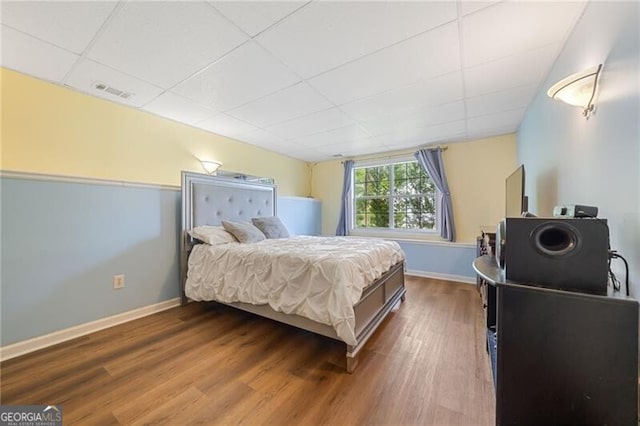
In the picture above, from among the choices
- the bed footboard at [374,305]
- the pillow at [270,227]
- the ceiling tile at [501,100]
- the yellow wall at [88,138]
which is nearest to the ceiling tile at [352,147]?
the ceiling tile at [501,100]

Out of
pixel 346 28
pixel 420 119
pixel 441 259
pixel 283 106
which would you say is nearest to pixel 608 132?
pixel 346 28

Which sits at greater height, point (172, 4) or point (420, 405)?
point (172, 4)

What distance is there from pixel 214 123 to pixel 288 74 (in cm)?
155

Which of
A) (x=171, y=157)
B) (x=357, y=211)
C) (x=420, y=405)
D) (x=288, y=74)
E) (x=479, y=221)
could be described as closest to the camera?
(x=420, y=405)

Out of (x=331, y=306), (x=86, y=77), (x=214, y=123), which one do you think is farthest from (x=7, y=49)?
(x=331, y=306)

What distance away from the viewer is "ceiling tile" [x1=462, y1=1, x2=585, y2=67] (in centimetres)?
140

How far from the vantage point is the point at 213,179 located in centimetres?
311

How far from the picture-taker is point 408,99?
8.25 feet

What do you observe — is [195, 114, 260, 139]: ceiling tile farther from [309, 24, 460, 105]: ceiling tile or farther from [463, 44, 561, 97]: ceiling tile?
[463, 44, 561, 97]: ceiling tile

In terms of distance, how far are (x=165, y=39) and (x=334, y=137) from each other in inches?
96.3

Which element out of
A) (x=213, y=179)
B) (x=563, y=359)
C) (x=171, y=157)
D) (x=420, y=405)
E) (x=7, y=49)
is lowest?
(x=420, y=405)

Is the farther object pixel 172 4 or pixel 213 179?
pixel 213 179

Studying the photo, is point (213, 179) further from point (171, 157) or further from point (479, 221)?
point (479, 221)

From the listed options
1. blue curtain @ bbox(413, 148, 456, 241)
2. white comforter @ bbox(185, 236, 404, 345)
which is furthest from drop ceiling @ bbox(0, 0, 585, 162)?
white comforter @ bbox(185, 236, 404, 345)
